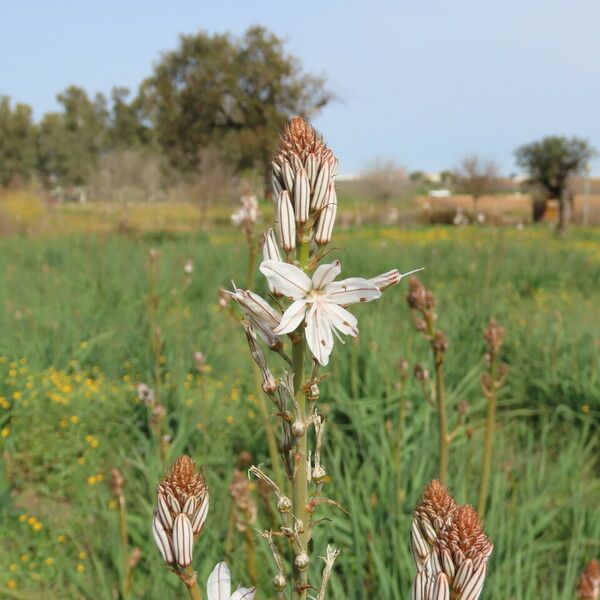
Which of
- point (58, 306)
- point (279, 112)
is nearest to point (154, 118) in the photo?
point (279, 112)

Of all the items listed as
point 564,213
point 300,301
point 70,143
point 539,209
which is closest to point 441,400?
point 300,301

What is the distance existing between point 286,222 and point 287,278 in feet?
0.30

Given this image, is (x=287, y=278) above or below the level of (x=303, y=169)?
below

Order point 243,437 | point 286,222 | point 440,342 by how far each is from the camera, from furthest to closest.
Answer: point 243,437, point 440,342, point 286,222

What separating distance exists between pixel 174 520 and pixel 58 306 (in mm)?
6318

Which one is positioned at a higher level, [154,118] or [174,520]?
[154,118]

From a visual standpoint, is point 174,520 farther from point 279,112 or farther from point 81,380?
point 279,112

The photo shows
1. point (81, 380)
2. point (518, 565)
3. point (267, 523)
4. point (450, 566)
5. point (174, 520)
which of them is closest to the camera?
point (450, 566)

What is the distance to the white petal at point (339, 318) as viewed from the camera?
3.67 feet

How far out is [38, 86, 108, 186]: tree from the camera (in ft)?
203

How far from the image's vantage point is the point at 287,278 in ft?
3.57

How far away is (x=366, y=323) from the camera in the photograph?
660 cm

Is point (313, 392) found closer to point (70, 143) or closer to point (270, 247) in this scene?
point (270, 247)

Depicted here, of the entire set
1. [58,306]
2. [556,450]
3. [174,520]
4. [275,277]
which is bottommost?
[556,450]
